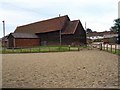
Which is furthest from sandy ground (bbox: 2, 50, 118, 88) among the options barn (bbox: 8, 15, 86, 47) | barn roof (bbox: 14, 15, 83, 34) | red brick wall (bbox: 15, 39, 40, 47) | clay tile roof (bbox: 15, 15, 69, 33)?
clay tile roof (bbox: 15, 15, 69, 33)

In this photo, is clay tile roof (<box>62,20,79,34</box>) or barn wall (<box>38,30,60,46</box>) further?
barn wall (<box>38,30,60,46</box>)

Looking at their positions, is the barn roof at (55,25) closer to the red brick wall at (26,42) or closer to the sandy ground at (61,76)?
the red brick wall at (26,42)

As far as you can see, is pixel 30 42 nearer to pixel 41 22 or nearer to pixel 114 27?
pixel 41 22

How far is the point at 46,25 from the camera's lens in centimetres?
6450

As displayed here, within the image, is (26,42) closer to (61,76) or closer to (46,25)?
(46,25)

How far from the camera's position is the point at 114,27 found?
10788 cm

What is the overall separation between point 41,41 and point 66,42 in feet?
32.6

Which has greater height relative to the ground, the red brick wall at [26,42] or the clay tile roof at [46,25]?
the clay tile roof at [46,25]

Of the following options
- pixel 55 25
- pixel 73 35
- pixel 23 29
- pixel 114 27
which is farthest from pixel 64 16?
pixel 114 27

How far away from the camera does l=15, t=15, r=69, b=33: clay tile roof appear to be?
59478 millimetres

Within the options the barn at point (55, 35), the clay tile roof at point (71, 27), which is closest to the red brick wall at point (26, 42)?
the barn at point (55, 35)

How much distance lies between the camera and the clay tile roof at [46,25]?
5948 centimetres

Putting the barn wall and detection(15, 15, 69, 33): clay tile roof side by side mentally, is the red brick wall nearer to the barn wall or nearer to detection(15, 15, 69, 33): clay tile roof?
the barn wall

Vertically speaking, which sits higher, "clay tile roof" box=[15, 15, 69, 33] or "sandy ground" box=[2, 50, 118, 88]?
"clay tile roof" box=[15, 15, 69, 33]
